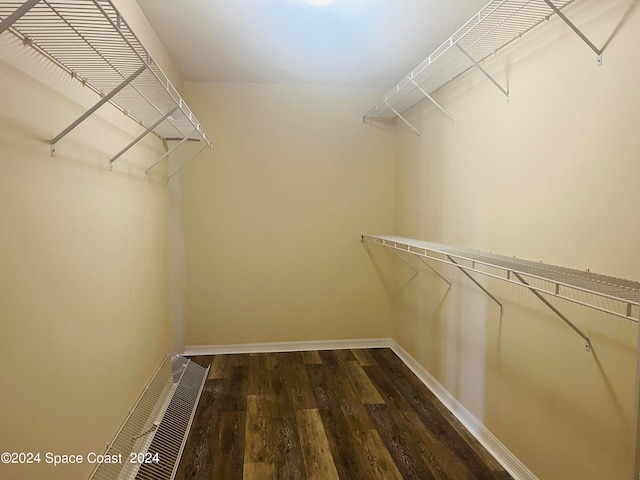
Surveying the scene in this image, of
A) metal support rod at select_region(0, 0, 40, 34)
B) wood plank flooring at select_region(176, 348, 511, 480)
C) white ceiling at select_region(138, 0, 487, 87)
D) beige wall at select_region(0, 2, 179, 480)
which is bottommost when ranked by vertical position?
wood plank flooring at select_region(176, 348, 511, 480)

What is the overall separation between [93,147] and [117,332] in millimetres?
816

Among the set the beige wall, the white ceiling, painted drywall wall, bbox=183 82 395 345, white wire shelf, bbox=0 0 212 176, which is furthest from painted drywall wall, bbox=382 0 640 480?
the beige wall

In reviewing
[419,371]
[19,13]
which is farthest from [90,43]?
[419,371]

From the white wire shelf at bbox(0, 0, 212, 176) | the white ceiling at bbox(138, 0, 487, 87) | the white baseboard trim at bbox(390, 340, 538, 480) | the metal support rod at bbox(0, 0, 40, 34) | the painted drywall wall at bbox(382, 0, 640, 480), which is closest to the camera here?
the metal support rod at bbox(0, 0, 40, 34)

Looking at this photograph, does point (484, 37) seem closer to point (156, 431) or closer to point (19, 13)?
point (19, 13)

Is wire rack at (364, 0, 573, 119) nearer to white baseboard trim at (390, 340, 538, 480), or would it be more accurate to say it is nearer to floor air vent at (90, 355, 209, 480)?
white baseboard trim at (390, 340, 538, 480)

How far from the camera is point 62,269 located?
4.33 ft

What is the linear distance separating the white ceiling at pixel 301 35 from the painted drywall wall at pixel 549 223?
0.43m

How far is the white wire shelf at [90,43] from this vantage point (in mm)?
1011

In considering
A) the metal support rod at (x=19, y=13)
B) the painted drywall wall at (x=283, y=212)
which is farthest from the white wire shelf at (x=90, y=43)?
the painted drywall wall at (x=283, y=212)

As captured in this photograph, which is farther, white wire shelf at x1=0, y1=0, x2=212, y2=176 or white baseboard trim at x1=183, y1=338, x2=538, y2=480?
white baseboard trim at x1=183, y1=338, x2=538, y2=480

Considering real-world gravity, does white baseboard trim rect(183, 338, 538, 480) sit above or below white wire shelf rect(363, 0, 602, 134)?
below

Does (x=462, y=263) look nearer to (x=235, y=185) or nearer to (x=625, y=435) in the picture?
(x=625, y=435)

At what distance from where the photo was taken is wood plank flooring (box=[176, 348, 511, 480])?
2.01 metres
